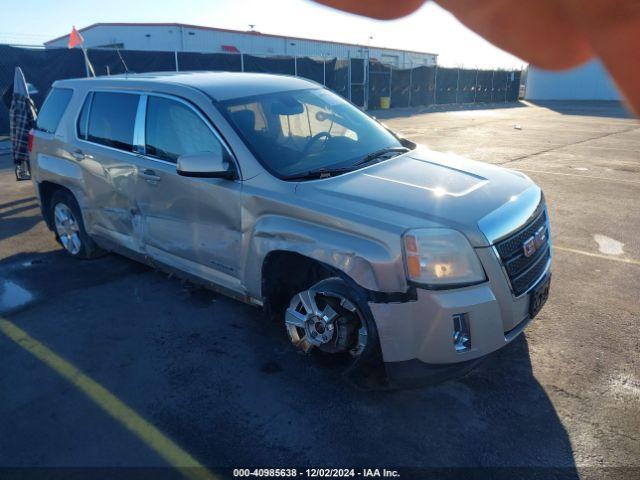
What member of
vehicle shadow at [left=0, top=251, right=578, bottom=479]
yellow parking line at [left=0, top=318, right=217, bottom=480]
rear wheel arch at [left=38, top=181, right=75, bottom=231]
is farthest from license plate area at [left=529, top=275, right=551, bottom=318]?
rear wheel arch at [left=38, top=181, right=75, bottom=231]

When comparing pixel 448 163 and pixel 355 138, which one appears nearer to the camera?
pixel 448 163

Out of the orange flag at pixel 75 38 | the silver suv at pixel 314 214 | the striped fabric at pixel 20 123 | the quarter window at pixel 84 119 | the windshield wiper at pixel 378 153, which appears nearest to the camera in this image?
the silver suv at pixel 314 214

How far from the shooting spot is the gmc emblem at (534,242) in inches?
120

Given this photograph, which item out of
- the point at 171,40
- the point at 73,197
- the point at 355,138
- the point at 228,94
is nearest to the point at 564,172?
the point at 355,138

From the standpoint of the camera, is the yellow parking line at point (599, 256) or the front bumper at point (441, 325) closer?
the front bumper at point (441, 325)

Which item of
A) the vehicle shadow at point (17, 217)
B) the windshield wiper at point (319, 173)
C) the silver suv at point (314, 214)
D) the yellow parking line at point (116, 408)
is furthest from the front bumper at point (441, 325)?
the vehicle shadow at point (17, 217)

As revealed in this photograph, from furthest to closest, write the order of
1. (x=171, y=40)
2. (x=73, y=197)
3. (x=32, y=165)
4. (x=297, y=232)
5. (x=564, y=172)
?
(x=171, y=40)
(x=564, y=172)
(x=32, y=165)
(x=73, y=197)
(x=297, y=232)

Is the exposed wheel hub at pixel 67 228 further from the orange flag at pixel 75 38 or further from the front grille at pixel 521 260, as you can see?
the orange flag at pixel 75 38

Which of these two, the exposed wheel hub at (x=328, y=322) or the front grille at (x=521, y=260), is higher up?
the front grille at (x=521, y=260)

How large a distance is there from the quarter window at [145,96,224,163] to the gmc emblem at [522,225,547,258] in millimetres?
2136

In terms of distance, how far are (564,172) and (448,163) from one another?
7.25m

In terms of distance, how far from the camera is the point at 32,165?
222 inches

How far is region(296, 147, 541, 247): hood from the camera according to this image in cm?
277

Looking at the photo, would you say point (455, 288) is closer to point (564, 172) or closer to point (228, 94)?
point (228, 94)
